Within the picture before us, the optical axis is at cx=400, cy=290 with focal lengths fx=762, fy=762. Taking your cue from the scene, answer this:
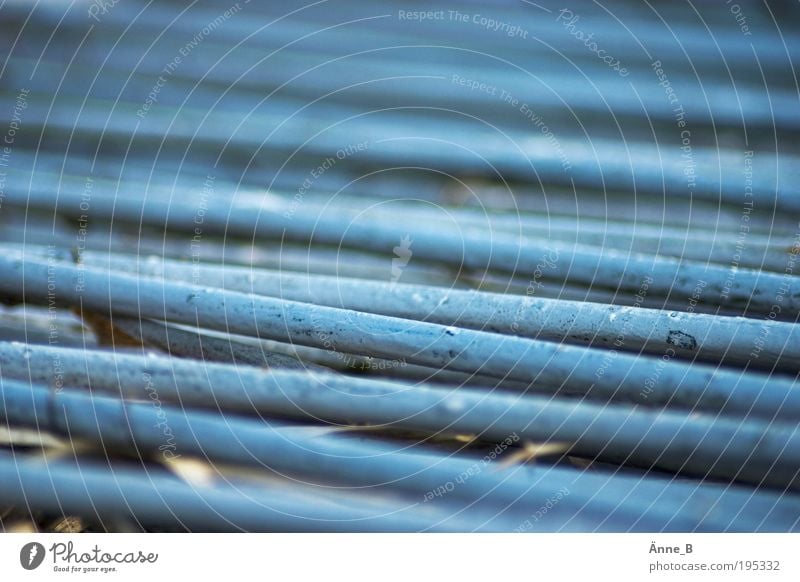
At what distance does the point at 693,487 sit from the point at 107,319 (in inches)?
25.5

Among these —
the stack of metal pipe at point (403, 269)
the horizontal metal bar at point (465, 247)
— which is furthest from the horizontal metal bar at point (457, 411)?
the horizontal metal bar at point (465, 247)

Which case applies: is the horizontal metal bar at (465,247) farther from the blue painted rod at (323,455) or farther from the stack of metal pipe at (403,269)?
the blue painted rod at (323,455)
